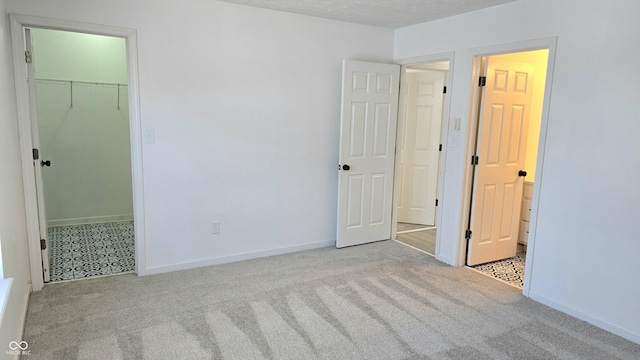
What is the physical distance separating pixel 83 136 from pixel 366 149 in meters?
3.58

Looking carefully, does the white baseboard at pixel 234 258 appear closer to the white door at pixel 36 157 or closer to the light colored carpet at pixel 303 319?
the light colored carpet at pixel 303 319

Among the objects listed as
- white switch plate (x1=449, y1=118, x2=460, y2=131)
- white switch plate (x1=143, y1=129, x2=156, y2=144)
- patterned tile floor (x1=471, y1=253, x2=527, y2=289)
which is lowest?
patterned tile floor (x1=471, y1=253, x2=527, y2=289)

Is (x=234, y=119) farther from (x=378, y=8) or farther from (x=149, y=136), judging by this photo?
(x=378, y=8)

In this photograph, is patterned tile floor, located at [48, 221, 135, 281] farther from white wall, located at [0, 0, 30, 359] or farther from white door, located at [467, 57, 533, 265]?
white door, located at [467, 57, 533, 265]

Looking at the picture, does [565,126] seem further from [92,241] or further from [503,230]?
[92,241]

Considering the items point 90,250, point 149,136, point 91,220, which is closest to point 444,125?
point 149,136

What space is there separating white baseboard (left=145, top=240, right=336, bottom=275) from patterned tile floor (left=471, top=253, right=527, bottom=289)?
63.4 inches

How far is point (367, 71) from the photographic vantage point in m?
4.23

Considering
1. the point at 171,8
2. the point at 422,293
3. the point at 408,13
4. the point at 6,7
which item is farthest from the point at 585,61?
the point at 6,7

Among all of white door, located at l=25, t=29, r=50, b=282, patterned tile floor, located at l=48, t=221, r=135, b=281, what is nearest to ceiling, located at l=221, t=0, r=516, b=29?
white door, located at l=25, t=29, r=50, b=282

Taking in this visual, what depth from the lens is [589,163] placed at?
2842 mm

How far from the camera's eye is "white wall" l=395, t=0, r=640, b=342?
2.64 metres

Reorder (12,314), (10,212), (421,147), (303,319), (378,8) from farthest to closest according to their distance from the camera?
(421,147) → (378,8) → (303,319) → (10,212) → (12,314)

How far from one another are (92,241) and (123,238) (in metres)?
0.31
